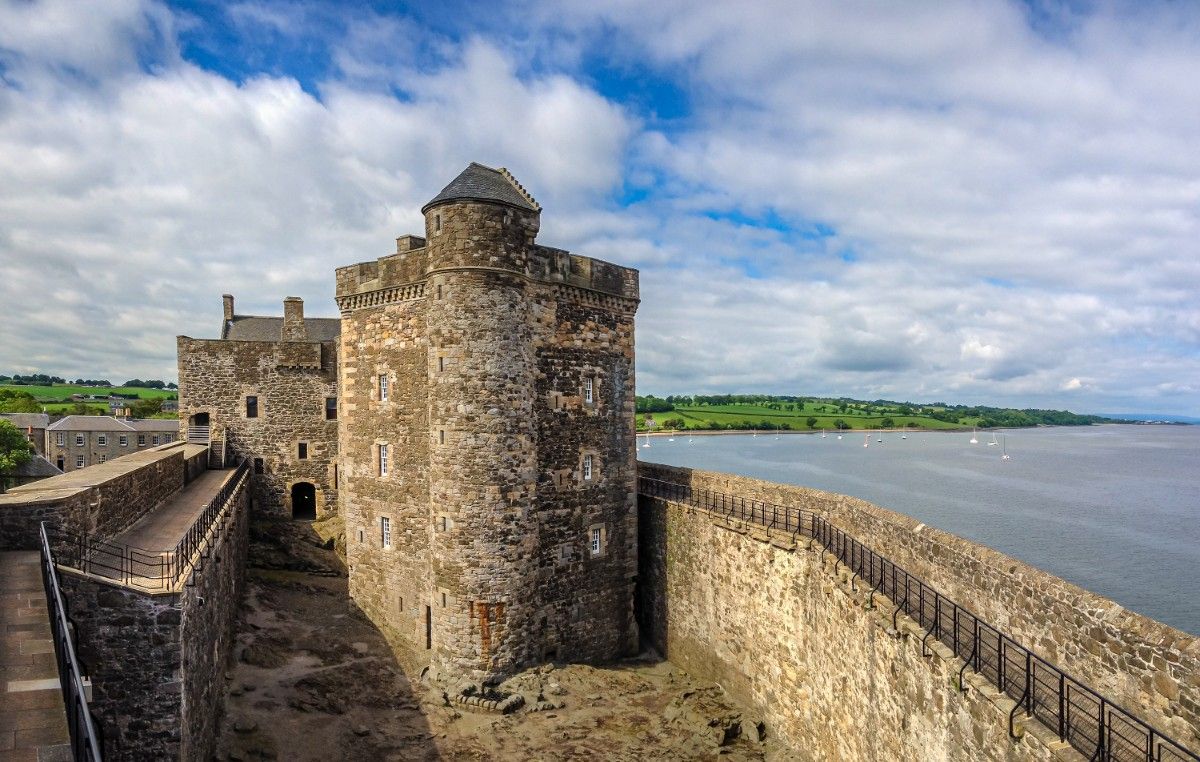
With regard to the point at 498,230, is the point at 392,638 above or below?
below

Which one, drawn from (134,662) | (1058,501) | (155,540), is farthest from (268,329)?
(1058,501)

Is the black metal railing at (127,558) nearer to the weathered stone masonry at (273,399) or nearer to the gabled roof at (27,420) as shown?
the weathered stone masonry at (273,399)

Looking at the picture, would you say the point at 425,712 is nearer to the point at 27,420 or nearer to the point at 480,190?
the point at 480,190

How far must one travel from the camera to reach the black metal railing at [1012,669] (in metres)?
6.85

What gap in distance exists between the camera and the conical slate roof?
16.1m

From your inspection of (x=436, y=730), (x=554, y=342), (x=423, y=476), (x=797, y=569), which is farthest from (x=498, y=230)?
(x=436, y=730)

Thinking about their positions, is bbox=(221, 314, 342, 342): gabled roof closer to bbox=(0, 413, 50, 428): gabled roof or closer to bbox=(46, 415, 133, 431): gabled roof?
bbox=(46, 415, 133, 431): gabled roof

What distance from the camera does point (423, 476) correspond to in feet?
57.7

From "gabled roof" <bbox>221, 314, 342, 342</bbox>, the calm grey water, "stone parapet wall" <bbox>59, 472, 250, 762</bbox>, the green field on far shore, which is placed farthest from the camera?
the green field on far shore

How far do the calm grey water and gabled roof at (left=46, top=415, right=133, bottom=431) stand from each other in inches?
2054

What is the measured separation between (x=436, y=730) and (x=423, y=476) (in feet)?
19.8

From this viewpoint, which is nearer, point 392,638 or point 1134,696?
point 1134,696

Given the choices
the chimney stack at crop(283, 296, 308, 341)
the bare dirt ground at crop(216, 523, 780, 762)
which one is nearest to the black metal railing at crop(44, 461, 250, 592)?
the bare dirt ground at crop(216, 523, 780, 762)

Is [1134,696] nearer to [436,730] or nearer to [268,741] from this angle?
[436,730]
